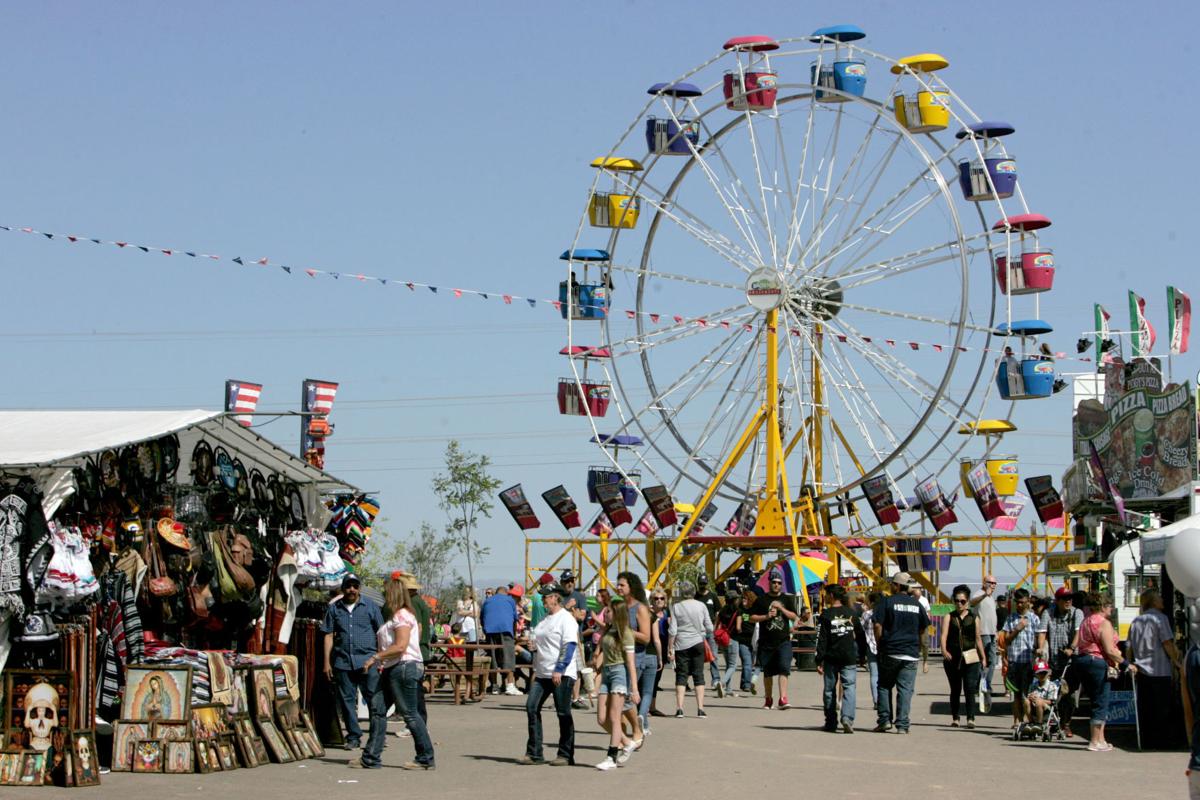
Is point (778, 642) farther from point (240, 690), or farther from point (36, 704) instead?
point (36, 704)

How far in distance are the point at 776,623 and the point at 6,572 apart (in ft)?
33.3

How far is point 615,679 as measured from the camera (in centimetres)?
1385

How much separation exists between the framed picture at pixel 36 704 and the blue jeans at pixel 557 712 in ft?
11.2

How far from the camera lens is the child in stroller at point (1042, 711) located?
16.2m

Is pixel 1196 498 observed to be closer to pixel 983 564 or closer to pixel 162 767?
pixel 162 767

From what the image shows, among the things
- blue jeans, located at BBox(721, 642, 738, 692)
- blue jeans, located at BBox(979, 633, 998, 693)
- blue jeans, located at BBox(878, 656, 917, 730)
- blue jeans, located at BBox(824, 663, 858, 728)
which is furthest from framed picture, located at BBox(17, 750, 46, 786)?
blue jeans, located at BBox(721, 642, 738, 692)

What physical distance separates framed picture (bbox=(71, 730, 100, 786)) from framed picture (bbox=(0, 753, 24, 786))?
1.17ft

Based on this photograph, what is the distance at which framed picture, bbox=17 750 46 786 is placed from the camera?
1196 centimetres

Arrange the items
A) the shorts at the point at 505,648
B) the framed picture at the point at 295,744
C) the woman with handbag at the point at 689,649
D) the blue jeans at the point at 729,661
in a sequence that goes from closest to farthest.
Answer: the framed picture at the point at 295,744
the woman with handbag at the point at 689,649
the shorts at the point at 505,648
the blue jeans at the point at 729,661

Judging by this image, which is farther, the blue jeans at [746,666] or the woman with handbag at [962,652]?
the blue jeans at [746,666]

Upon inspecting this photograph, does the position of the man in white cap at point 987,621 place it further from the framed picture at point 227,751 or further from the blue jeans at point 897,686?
the framed picture at point 227,751

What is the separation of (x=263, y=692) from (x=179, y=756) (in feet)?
3.85

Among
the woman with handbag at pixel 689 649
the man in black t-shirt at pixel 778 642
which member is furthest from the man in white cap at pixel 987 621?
the woman with handbag at pixel 689 649

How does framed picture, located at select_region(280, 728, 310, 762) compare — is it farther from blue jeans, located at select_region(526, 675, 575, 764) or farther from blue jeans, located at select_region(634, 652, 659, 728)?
blue jeans, located at select_region(634, 652, 659, 728)
